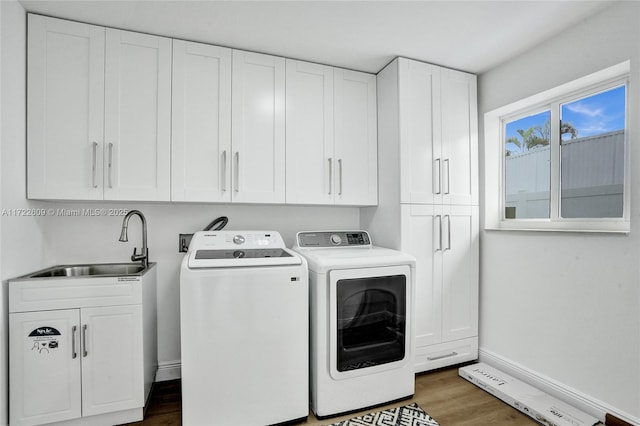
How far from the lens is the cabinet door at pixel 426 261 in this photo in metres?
2.37

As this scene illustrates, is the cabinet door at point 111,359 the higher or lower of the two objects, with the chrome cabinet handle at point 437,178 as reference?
lower

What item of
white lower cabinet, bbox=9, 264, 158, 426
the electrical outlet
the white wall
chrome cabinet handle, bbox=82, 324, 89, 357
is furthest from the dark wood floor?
the electrical outlet

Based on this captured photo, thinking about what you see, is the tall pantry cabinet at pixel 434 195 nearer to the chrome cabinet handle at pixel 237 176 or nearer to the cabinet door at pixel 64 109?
the chrome cabinet handle at pixel 237 176

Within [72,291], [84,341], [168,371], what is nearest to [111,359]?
[84,341]

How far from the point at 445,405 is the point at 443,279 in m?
0.85

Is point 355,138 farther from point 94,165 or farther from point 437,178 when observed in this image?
point 94,165

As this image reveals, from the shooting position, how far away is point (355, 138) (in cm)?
257

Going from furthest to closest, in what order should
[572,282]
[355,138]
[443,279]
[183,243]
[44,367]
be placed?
[355,138] < [443,279] < [183,243] < [572,282] < [44,367]

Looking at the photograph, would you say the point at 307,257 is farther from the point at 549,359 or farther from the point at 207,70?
the point at 549,359

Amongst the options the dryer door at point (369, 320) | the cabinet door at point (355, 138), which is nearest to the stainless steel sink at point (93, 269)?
the dryer door at point (369, 320)

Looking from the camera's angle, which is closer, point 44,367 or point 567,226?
point 44,367

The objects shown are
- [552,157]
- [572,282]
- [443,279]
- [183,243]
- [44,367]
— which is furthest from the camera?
[443,279]

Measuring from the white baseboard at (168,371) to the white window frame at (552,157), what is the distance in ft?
8.76

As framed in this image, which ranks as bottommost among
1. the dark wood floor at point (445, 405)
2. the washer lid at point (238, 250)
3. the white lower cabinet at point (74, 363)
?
the dark wood floor at point (445, 405)
